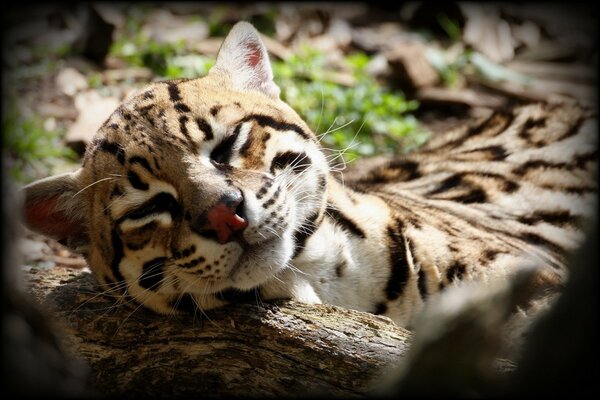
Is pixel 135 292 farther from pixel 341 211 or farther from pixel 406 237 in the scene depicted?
pixel 406 237

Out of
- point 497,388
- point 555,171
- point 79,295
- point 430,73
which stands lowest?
point 79,295

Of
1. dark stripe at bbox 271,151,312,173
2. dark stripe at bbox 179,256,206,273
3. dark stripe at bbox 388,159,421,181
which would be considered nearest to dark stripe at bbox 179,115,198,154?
dark stripe at bbox 271,151,312,173

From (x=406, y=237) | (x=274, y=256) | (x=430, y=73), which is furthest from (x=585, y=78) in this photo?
(x=274, y=256)

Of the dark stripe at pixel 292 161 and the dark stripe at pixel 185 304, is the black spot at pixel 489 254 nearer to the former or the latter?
the dark stripe at pixel 292 161

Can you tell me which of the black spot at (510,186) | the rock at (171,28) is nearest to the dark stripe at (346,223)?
the black spot at (510,186)

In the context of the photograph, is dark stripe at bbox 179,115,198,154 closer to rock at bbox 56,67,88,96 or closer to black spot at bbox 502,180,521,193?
black spot at bbox 502,180,521,193

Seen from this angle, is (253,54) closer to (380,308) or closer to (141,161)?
(141,161)
